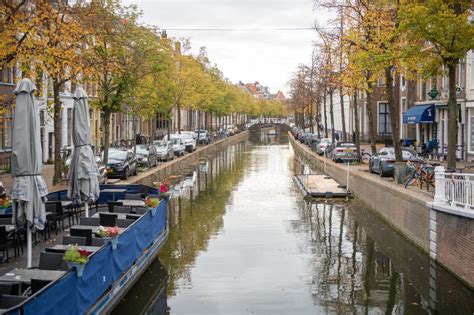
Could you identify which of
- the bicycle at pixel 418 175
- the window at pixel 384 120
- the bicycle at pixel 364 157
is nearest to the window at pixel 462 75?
the bicycle at pixel 364 157

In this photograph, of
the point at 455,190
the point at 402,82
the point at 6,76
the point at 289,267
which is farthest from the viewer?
the point at 402,82

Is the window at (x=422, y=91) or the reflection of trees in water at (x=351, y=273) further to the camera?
the window at (x=422, y=91)

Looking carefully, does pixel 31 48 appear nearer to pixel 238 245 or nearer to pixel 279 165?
pixel 238 245

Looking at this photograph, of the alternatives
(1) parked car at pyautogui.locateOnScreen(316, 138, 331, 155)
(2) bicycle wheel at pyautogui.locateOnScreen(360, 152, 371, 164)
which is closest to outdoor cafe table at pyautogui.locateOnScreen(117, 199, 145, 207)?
(2) bicycle wheel at pyautogui.locateOnScreen(360, 152, 371, 164)

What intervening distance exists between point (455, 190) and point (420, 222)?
3041 millimetres

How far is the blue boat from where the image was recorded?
28.4 feet

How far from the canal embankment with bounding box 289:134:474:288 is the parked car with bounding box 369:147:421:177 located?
109 centimetres

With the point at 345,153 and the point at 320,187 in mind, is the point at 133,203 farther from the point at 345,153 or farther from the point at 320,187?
the point at 345,153

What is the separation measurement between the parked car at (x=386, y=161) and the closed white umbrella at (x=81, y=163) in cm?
1634

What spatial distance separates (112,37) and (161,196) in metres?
14.5

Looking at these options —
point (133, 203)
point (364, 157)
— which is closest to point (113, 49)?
point (133, 203)

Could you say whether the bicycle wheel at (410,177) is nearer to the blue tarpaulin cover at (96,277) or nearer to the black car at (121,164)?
the blue tarpaulin cover at (96,277)

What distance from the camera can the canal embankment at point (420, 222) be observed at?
48.0ft

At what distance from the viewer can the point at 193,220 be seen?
80.2 feet
